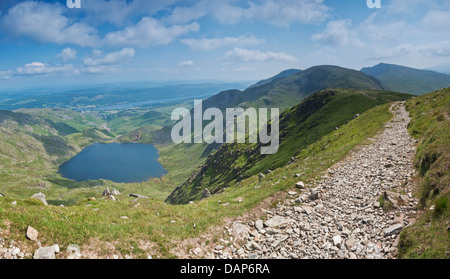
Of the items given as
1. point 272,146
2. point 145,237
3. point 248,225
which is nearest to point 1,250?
point 145,237

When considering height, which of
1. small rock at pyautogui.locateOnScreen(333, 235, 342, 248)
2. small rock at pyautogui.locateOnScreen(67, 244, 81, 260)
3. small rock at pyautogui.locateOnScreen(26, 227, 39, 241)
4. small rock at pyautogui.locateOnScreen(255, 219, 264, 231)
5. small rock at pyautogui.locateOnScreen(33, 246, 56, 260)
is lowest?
small rock at pyautogui.locateOnScreen(255, 219, 264, 231)

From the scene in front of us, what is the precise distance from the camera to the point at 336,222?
52.0ft

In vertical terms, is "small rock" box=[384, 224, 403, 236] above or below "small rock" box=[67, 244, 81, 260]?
above

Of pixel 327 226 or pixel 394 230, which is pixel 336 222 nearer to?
pixel 327 226

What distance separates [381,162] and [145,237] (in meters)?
27.6

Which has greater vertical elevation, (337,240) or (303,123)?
(303,123)

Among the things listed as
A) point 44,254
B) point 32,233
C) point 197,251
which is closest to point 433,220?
point 197,251

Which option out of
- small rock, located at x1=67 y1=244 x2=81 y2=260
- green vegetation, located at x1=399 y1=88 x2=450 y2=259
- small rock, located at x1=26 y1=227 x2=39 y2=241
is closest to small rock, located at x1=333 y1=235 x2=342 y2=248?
green vegetation, located at x1=399 y1=88 x2=450 y2=259

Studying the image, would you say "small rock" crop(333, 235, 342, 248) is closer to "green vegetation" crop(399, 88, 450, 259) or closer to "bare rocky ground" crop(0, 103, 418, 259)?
"bare rocky ground" crop(0, 103, 418, 259)

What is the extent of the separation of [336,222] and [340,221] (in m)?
0.31

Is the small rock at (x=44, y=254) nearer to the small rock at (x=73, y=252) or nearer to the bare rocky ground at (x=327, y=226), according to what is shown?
the bare rocky ground at (x=327, y=226)

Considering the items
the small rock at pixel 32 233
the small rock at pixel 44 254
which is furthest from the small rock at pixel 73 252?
the small rock at pixel 32 233

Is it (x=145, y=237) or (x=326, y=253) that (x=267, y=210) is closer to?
(x=326, y=253)

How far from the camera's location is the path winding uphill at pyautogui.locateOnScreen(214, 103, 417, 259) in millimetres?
13250
